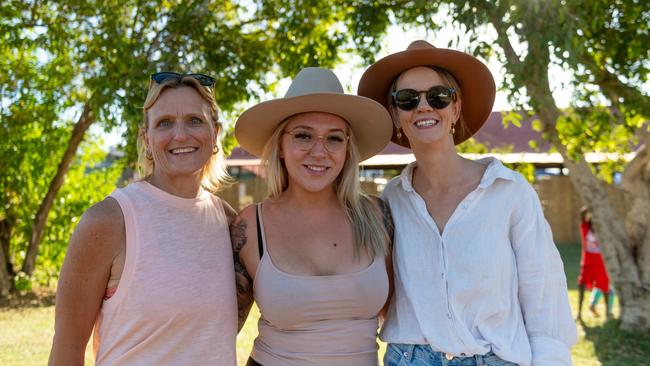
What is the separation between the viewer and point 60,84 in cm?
1035

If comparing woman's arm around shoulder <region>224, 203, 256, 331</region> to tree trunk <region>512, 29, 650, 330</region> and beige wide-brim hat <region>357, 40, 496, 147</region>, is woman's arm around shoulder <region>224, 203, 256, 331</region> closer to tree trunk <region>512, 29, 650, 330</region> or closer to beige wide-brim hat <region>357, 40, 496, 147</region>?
beige wide-brim hat <region>357, 40, 496, 147</region>

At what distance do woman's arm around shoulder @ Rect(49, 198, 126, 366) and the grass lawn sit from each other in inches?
177

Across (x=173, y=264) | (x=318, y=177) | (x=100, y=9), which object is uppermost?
(x=100, y=9)

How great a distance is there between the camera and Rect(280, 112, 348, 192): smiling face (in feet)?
8.36

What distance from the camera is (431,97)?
244 centimetres

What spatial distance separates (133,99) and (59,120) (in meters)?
5.36

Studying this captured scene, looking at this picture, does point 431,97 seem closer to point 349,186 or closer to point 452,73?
point 452,73

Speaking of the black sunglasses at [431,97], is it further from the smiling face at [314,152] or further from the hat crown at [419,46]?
the smiling face at [314,152]

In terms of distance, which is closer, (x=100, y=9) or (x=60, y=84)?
(x=100, y=9)

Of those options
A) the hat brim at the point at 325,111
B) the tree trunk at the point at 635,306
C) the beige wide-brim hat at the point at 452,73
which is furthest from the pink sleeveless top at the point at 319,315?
the tree trunk at the point at 635,306

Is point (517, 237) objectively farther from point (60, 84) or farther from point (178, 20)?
point (60, 84)

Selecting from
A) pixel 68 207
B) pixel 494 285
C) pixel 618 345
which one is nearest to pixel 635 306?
pixel 618 345

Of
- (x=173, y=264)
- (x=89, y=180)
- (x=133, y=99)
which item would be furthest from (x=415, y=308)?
(x=89, y=180)

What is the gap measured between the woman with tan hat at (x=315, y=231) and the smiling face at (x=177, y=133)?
38 centimetres
